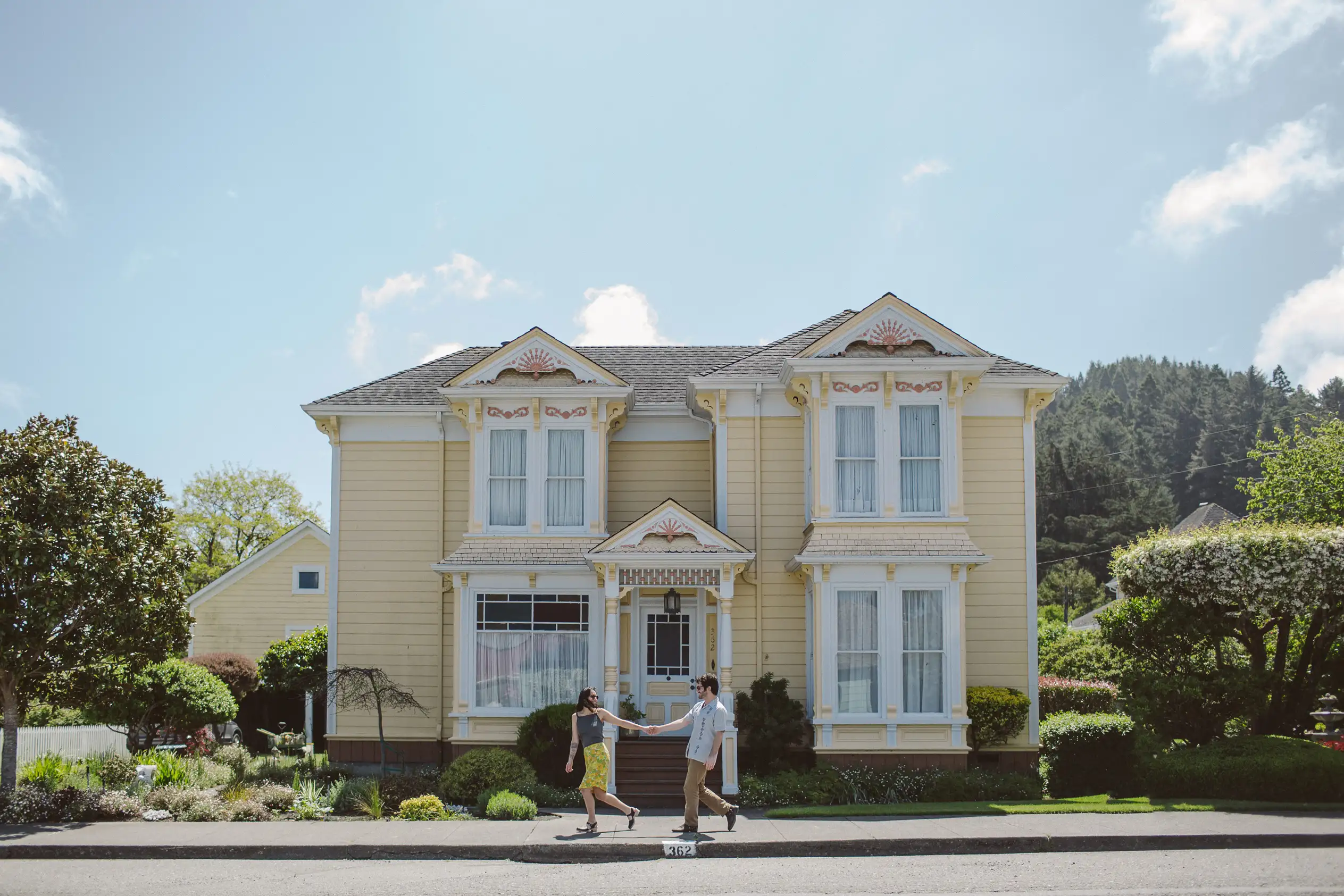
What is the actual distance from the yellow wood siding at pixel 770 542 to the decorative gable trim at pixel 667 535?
1.30m

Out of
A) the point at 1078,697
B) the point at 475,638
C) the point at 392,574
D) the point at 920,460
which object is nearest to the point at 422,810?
the point at 475,638

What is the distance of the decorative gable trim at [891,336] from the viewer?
60.5 feet

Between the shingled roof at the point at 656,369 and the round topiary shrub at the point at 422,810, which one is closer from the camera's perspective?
the round topiary shrub at the point at 422,810

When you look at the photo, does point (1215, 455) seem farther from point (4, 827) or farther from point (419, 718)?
point (4, 827)

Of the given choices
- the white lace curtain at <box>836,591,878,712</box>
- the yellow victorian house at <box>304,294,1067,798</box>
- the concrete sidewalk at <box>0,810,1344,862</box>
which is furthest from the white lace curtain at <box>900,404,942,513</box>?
the concrete sidewalk at <box>0,810,1344,862</box>

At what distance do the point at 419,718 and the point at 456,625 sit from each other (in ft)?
6.70

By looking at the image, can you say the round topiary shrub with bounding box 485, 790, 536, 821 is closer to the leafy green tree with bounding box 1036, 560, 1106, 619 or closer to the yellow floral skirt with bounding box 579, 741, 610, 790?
the yellow floral skirt with bounding box 579, 741, 610, 790

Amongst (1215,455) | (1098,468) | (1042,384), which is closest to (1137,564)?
(1042,384)

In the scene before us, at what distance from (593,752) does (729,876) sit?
3237 millimetres

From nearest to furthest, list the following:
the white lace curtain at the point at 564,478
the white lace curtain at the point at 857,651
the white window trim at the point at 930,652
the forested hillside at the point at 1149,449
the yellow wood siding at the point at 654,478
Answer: the white window trim at the point at 930,652 < the white lace curtain at the point at 857,651 < the white lace curtain at the point at 564,478 < the yellow wood siding at the point at 654,478 < the forested hillside at the point at 1149,449

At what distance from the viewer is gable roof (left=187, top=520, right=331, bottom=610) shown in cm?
3167

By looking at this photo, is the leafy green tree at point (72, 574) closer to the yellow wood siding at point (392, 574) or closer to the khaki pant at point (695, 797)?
the yellow wood siding at point (392, 574)

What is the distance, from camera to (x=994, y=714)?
59.9ft

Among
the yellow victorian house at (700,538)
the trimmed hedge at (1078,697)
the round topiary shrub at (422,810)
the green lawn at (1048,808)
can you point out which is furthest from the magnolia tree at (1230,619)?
the round topiary shrub at (422,810)
